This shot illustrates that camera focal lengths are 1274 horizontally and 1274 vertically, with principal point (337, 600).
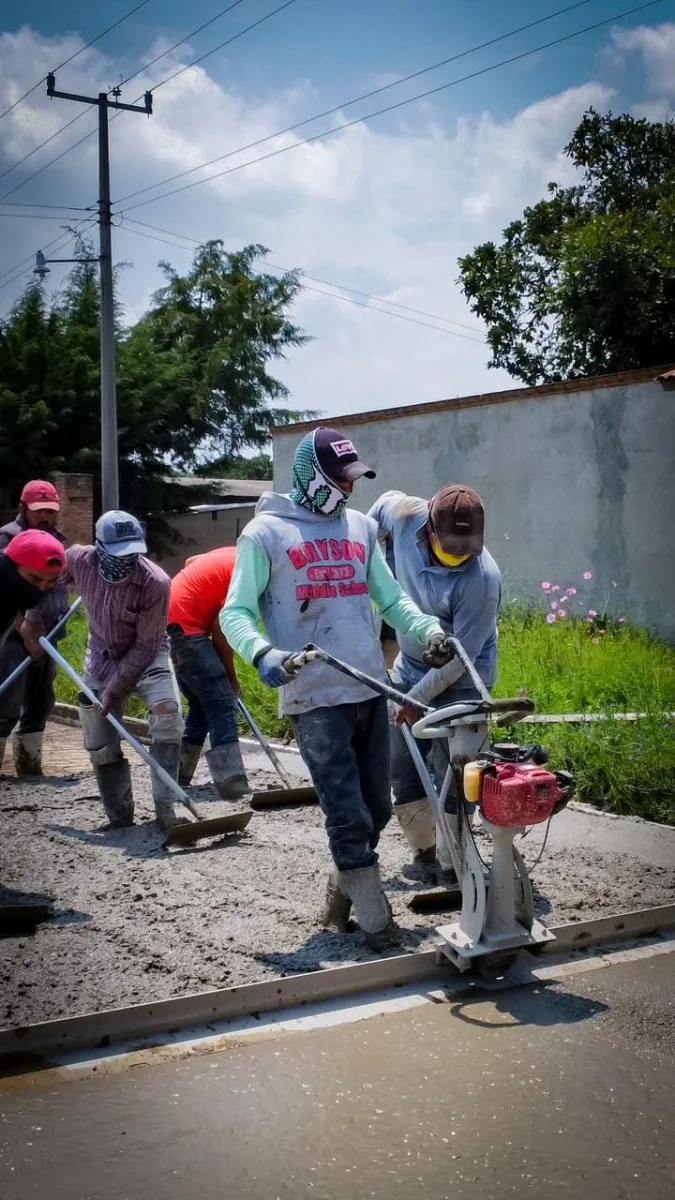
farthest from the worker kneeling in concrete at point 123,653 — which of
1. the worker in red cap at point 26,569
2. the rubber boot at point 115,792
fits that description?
the worker in red cap at point 26,569

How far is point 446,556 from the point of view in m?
5.41

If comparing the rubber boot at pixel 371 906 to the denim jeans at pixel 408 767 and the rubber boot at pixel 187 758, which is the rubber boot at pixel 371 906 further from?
the rubber boot at pixel 187 758

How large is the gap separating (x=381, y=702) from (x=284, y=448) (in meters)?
16.3

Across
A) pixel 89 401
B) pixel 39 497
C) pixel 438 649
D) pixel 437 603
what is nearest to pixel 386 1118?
pixel 438 649

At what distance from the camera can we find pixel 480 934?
4336mm

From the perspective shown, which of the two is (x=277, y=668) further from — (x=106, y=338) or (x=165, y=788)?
(x=106, y=338)

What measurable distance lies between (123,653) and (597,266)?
1808 centimetres

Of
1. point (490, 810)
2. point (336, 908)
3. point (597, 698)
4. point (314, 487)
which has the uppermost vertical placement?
point (314, 487)

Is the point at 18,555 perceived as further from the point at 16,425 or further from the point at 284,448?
the point at 16,425

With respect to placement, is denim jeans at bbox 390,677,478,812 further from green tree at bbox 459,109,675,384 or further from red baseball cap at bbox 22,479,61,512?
green tree at bbox 459,109,675,384

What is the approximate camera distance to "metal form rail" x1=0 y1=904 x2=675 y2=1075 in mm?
3799

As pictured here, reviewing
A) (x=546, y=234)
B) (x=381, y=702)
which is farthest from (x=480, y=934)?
(x=546, y=234)

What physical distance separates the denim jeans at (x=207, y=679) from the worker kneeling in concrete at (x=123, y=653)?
0.41 meters

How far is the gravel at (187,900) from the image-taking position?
4.45 m
